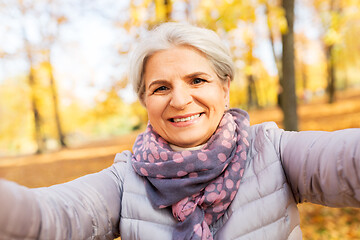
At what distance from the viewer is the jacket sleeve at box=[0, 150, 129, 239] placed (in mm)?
997

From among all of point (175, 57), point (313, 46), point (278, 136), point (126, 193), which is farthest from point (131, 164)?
point (313, 46)

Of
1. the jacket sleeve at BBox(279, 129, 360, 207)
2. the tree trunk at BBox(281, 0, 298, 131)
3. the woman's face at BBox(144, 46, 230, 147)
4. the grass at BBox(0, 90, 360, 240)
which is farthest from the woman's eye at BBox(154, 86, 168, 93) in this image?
the tree trunk at BBox(281, 0, 298, 131)

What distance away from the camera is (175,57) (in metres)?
1.50

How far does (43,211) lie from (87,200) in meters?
0.22

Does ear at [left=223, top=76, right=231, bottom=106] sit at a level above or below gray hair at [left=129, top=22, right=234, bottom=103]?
below

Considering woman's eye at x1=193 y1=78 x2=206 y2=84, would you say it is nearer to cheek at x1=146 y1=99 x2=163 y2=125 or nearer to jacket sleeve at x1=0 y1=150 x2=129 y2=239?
cheek at x1=146 y1=99 x2=163 y2=125

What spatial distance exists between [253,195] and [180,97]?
0.65 meters

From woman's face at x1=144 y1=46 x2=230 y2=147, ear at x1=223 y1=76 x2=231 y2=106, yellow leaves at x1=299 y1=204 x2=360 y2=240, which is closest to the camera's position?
woman's face at x1=144 y1=46 x2=230 y2=147

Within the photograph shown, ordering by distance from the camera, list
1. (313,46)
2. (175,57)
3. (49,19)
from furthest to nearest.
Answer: (313,46)
(49,19)
(175,57)

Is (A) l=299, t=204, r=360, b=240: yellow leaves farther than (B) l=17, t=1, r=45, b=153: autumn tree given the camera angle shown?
No

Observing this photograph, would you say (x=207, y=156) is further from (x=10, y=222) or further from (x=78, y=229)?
(x=10, y=222)

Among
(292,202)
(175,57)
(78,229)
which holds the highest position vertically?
(175,57)

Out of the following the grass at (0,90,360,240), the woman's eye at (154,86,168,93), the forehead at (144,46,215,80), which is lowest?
the grass at (0,90,360,240)

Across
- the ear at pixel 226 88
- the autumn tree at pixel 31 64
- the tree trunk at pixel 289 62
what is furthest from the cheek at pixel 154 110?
the autumn tree at pixel 31 64
